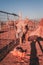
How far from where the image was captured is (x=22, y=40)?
42.4 ft

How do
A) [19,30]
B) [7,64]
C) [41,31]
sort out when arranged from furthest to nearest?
[41,31]
[19,30]
[7,64]

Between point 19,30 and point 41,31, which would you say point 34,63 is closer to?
point 19,30

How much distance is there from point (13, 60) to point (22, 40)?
4.93m

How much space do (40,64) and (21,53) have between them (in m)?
1.66

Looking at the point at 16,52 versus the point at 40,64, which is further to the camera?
the point at 16,52

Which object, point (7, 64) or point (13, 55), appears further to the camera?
point (13, 55)

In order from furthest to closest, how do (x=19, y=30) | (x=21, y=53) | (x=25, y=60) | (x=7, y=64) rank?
(x=19, y=30) → (x=21, y=53) → (x=25, y=60) → (x=7, y=64)

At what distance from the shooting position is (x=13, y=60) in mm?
8062

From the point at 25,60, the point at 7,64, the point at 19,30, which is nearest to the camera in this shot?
the point at 7,64

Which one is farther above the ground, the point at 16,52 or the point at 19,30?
the point at 19,30

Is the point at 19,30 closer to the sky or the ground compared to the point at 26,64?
closer to the sky

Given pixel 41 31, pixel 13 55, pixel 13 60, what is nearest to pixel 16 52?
pixel 13 55

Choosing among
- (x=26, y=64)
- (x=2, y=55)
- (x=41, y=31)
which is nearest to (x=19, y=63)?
(x=26, y=64)

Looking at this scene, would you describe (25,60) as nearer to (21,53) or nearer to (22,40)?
(21,53)
